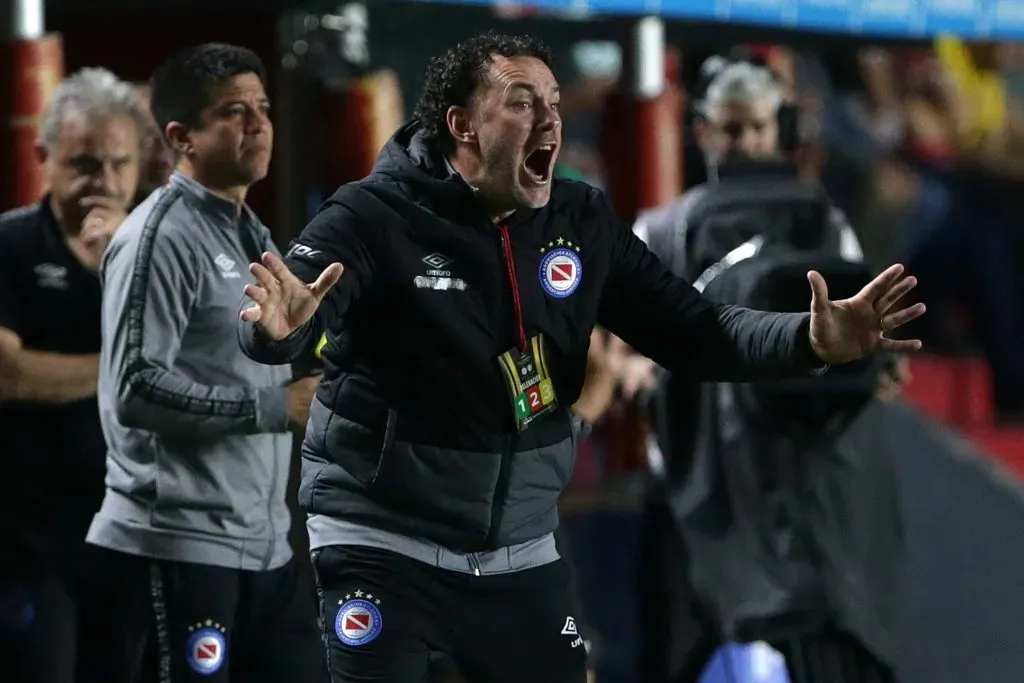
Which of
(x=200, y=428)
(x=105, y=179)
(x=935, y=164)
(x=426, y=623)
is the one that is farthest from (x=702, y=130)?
(x=935, y=164)

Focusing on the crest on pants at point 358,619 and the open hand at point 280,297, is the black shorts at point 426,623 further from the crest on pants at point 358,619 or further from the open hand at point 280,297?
the open hand at point 280,297

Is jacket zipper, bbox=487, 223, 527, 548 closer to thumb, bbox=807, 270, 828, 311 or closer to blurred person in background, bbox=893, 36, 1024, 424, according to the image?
thumb, bbox=807, 270, 828, 311

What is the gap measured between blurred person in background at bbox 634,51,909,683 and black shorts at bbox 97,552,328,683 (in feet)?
4.41

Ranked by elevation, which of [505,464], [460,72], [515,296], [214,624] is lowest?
[214,624]

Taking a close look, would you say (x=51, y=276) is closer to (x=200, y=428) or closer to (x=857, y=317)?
(x=200, y=428)

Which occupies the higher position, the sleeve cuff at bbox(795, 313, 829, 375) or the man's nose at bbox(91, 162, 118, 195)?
the man's nose at bbox(91, 162, 118, 195)

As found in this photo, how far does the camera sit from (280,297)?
276 centimetres

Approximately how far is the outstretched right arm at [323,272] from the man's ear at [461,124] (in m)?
0.25

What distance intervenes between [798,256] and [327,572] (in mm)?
1595

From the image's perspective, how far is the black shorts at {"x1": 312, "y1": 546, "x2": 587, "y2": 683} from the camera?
296 centimetres


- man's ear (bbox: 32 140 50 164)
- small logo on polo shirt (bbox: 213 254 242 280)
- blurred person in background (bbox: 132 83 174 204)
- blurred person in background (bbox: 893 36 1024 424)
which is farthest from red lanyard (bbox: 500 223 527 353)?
blurred person in background (bbox: 893 36 1024 424)

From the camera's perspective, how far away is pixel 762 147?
468 cm

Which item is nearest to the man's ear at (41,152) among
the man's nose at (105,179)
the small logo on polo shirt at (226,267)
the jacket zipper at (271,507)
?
the man's nose at (105,179)

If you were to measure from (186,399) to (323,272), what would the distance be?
59 centimetres
